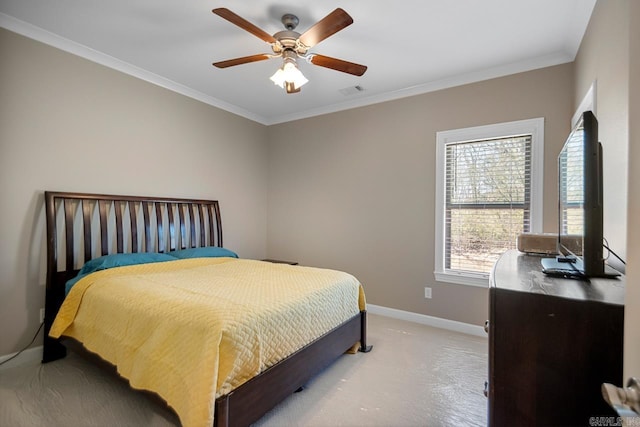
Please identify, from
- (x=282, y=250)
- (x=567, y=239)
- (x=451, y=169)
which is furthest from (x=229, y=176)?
(x=567, y=239)

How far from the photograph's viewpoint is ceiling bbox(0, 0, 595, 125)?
2125mm

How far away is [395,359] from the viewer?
2.56 m

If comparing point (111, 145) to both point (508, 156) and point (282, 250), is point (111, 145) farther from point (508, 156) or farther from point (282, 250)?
point (508, 156)

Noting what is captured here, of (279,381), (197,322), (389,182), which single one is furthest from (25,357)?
(389,182)

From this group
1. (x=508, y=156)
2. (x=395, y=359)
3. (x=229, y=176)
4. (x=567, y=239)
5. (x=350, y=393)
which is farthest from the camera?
(x=229, y=176)

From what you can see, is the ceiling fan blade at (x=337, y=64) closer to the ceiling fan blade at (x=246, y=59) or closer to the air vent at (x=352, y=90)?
the ceiling fan blade at (x=246, y=59)

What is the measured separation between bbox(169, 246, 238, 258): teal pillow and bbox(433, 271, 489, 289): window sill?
242 cm

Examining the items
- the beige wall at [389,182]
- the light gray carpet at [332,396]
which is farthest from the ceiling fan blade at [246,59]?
the light gray carpet at [332,396]

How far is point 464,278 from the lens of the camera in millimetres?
3141

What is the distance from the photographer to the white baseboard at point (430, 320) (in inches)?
121

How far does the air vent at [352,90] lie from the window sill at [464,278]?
229 cm

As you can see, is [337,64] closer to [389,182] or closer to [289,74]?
[289,74]

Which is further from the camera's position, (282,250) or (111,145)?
(282,250)

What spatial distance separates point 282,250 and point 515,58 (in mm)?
3632
